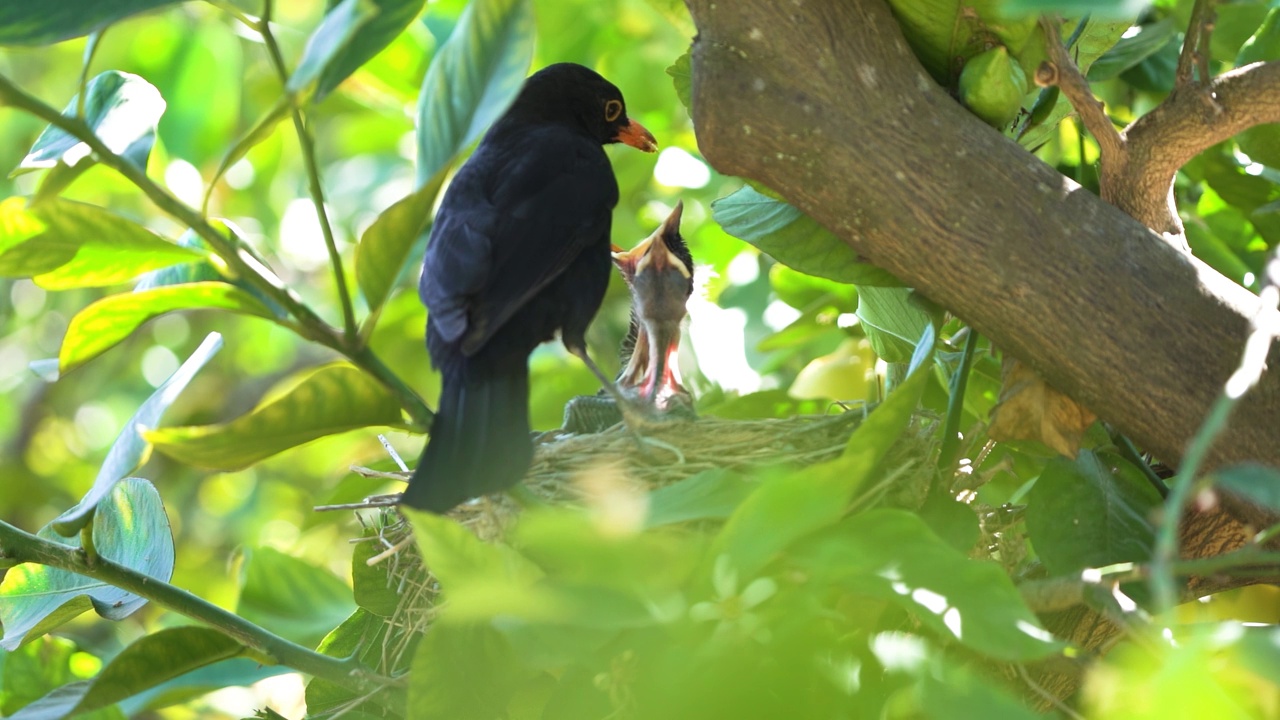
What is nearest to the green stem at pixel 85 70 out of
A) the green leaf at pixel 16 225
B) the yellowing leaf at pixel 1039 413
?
the green leaf at pixel 16 225

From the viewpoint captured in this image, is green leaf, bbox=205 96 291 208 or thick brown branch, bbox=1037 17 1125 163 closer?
green leaf, bbox=205 96 291 208

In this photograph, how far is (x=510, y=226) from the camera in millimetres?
2145

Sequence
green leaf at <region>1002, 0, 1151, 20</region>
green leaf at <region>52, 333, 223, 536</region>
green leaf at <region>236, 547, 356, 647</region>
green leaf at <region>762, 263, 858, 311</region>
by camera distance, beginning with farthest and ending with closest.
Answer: green leaf at <region>762, 263, 858, 311</region> < green leaf at <region>236, 547, 356, 647</region> < green leaf at <region>52, 333, 223, 536</region> < green leaf at <region>1002, 0, 1151, 20</region>

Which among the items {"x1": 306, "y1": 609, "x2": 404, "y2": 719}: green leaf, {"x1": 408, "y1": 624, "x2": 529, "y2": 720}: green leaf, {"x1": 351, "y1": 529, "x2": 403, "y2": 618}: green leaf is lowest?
{"x1": 306, "y1": 609, "x2": 404, "y2": 719}: green leaf

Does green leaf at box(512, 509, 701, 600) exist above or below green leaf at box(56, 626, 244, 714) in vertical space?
above

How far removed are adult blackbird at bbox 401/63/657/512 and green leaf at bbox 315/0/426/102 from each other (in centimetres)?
47

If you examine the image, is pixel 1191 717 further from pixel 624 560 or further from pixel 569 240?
pixel 569 240

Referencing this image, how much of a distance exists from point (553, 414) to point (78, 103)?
2.11 meters

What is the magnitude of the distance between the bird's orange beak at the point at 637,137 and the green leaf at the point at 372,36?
1.82 meters

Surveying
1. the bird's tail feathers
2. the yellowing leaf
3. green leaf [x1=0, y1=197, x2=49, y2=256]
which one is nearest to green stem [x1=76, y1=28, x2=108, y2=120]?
green leaf [x1=0, y1=197, x2=49, y2=256]

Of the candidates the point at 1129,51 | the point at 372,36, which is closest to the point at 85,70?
the point at 372,36

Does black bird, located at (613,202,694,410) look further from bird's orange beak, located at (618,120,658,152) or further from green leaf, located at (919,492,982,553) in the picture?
green leaf, located at (919,492,982,553)

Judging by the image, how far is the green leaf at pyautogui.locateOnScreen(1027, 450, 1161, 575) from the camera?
147 cm

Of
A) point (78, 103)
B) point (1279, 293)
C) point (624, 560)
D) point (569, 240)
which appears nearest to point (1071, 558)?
point (1279, 293)
